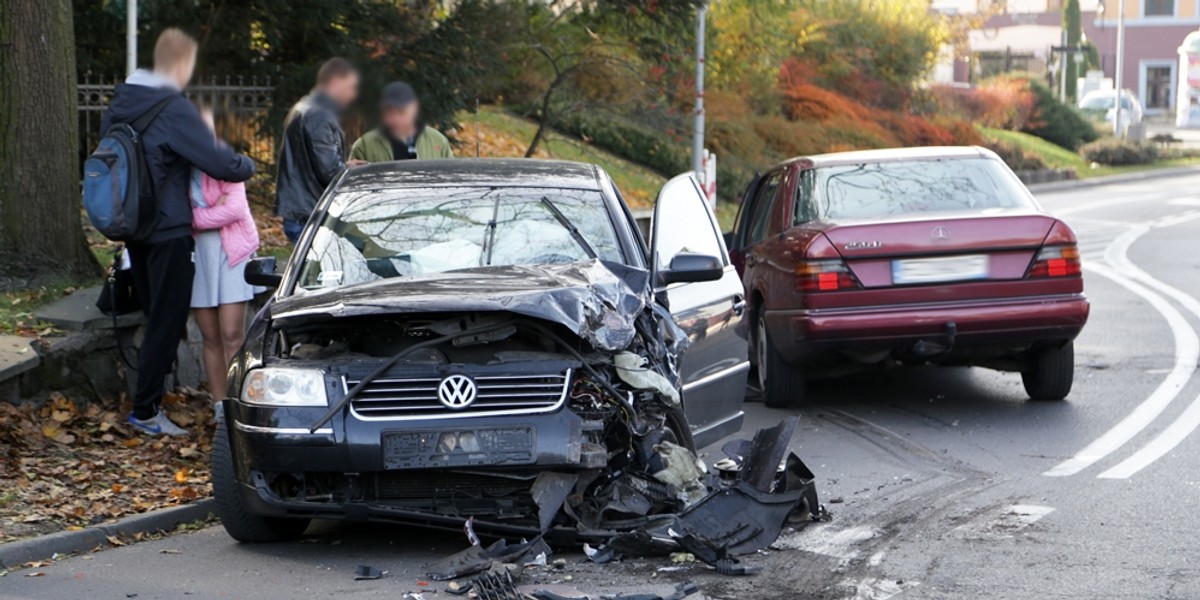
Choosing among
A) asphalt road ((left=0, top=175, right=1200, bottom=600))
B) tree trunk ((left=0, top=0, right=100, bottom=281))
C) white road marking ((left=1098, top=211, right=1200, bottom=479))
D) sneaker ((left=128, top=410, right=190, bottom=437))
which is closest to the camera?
asphalt road ((left=0, top=175, right=1200, bottom=600))

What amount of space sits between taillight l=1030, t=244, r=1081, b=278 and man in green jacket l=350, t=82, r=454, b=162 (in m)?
4.06

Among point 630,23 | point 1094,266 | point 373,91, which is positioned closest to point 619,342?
point 373,91

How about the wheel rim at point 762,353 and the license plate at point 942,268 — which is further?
the wheel rim at point 762,353

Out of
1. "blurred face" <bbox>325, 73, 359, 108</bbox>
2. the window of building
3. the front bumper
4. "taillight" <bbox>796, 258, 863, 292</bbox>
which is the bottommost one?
the front bumper

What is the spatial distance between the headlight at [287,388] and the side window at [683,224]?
6.74 ft

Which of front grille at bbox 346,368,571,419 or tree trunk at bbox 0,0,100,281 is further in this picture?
tree trunk at bbox 0,0,100,281

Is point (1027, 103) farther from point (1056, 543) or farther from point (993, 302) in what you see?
point (1056, 543)

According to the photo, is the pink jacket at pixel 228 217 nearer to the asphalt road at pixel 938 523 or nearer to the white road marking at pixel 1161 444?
the asphalt road at pixel 938 523

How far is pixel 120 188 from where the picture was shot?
26.7ft

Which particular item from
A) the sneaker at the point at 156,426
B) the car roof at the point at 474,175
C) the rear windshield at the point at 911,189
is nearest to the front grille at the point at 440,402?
the car roof at the point at 474,175

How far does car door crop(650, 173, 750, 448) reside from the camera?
741cm

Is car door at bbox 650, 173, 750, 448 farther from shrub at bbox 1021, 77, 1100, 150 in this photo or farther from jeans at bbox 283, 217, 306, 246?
shrub at bbox 1021, 77, 1100, 150

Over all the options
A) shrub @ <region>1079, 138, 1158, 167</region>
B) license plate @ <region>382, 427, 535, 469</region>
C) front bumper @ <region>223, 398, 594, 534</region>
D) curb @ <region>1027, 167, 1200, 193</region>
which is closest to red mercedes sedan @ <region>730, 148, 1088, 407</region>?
front bumper @ <region>223, 398, 594, 534</region>

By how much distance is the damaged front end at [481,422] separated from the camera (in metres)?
6.00
